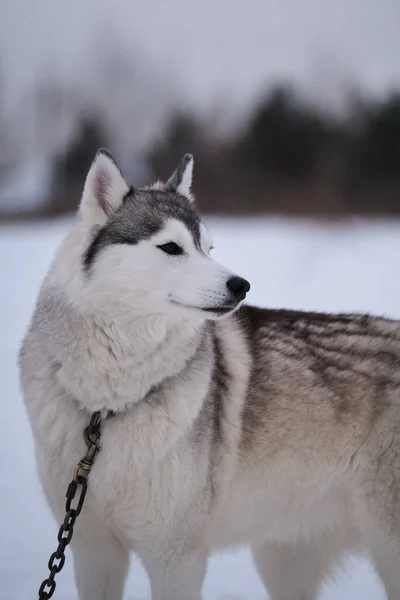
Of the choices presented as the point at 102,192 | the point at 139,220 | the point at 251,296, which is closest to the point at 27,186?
the point at 251,296

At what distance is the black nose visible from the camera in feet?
7.95

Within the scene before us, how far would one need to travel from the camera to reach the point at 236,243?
1245cm

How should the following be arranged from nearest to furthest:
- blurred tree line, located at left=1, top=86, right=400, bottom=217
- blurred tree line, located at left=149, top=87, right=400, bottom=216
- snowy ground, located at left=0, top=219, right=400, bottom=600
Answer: snowy ground, located at left=0, top=219, right=400, bottom=600 → blurred tree line, located at left=1, top=86, right=400, bottom=217 → blurred tree line, located at left=149, top=87, right=400, bottom=216

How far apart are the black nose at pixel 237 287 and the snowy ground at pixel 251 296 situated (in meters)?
1.58

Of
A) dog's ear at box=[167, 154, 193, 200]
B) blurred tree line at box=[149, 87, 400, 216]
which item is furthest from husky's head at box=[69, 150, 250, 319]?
blurred tree line at box=[149, 87, 400, 216]

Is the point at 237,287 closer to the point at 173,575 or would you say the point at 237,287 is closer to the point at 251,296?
the point at 173,575

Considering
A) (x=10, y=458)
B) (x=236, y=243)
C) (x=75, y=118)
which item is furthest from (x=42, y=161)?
(x=10, y=458)

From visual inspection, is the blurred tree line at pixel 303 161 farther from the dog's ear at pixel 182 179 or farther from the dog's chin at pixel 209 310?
the dog's chin at pixel 209 310

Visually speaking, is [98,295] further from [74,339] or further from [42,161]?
[42,161]

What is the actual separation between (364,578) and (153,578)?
170 cm

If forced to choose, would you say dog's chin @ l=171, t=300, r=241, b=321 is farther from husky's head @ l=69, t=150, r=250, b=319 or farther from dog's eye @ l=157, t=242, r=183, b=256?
dog's eye @ l=157, t=242, r=183, b=256

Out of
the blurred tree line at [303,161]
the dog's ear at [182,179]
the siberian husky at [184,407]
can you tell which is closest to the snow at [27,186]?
the blurred tree line at [303,161]

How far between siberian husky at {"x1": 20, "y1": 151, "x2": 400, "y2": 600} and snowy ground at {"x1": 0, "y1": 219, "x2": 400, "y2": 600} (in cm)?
71

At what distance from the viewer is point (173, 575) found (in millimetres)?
2441
